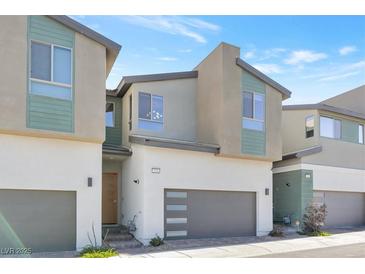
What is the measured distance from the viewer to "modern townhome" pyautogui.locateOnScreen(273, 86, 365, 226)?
60.1ft

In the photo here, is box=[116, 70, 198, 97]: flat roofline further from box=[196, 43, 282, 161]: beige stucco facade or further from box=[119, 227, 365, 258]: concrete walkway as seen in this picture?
box=[119, 227, 365, 258]: concrete walkway

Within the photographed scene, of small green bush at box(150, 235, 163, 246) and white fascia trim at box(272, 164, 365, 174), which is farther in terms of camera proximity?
white fascia trim at box(272, 164, 365, 174)

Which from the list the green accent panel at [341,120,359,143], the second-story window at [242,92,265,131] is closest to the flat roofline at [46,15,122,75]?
the second-story window at [242,92,265,131]

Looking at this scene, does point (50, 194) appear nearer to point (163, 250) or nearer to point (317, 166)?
point (163, 250)

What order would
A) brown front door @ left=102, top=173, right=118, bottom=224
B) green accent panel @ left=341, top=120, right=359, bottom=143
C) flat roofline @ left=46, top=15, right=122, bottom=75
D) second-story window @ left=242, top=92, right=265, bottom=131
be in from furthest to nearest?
1. green accent panel @ left=341, top=120, right=359, bottom=143
2. second-story window @ left=242, top=92, right=265, bottom=131
3. brown front door @ left=102, top=173, right=118, bottom=224
4. flat roofline @ left=46, top=15, right=122, bottom=75

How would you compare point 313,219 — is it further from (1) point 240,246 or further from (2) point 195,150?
(2) point 195,150

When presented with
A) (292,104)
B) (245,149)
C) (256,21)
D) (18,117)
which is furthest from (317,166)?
(18,117)

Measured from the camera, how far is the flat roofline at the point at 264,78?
16.0m

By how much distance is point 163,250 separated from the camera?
12.4m

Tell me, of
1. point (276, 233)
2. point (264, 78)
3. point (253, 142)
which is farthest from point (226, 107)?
point (276, 233)

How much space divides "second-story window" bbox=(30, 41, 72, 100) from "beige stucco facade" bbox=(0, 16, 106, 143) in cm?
24

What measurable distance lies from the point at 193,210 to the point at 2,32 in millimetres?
9079

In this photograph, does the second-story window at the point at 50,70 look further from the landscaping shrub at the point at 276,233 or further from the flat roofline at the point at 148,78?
the landscaping shrub at the point at 276,233

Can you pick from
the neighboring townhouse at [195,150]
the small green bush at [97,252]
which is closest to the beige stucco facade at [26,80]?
the neighboring townhouse at [195,150]
